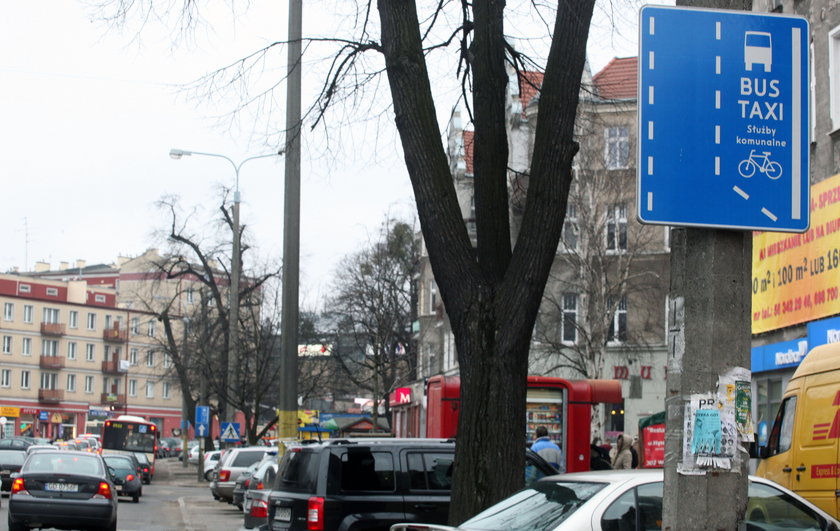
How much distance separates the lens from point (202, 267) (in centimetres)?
5172

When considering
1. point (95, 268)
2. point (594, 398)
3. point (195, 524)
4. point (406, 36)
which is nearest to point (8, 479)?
point (195, 524)

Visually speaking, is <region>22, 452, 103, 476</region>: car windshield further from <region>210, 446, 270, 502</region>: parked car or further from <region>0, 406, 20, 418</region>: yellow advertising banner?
<region>0, 406, 20, 418</region>: yellow advertising banner

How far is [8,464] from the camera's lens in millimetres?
37938

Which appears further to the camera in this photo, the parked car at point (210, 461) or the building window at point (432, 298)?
the building window at point (432, 298)

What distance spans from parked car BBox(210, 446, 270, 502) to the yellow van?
76.9 ft

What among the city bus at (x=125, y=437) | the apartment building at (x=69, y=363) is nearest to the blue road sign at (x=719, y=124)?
the city bus at (x=125, y=437)

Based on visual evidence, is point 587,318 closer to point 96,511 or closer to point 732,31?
point 96,511

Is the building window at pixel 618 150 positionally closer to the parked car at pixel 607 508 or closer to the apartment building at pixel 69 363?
the parked car at pixel 607 508

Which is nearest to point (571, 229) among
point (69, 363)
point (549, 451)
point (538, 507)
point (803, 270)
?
point (803, 270)

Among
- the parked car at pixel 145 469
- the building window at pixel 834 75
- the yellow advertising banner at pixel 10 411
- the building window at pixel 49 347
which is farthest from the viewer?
the building window at pixel 49 347

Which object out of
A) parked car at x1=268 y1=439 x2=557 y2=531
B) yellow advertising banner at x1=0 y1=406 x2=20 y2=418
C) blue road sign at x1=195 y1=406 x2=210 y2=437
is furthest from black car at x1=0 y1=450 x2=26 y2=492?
yellow advertising banner at x1=0 y1=406 x2=20 y2=418

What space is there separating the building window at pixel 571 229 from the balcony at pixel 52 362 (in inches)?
3088

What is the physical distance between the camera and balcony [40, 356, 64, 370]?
111 metres

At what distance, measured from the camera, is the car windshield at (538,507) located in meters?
8.25
